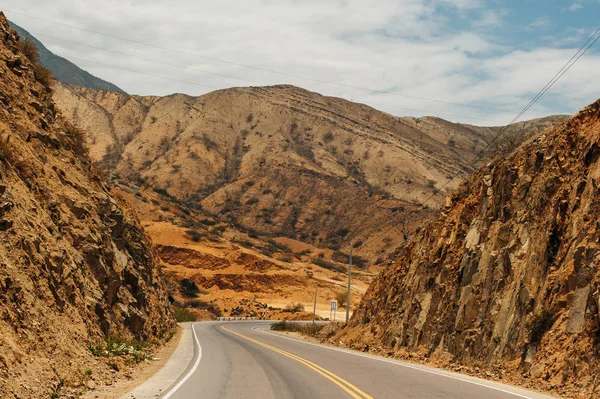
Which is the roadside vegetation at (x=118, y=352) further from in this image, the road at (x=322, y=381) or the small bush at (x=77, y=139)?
the small bush at (x=77, y=139)

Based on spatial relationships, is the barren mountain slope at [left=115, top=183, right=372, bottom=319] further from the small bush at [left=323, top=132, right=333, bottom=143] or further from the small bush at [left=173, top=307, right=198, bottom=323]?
the small bush at [left=323, top=132, right=333, bottom=143]

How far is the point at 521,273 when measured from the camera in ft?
57.6

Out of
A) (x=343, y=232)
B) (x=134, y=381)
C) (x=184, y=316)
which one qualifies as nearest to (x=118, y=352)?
(x=134, y=381)

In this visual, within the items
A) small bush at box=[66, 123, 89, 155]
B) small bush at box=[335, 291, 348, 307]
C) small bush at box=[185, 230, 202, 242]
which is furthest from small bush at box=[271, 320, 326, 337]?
small bush at box=[185, 230, 202, 242]

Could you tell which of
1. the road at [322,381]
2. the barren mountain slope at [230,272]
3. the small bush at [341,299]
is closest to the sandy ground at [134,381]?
the road at [322,381]

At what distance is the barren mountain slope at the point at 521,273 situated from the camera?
14.4m

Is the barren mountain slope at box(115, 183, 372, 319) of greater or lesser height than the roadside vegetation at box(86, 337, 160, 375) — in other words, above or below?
below

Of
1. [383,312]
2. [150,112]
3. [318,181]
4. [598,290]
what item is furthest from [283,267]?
[150,112]

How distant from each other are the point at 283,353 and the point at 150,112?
13422 centimetres

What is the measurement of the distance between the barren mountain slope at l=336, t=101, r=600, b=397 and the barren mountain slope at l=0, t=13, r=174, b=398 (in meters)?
10.4

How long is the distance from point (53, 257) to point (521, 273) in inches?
515

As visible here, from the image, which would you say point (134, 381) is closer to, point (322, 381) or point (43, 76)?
point (322, 381)

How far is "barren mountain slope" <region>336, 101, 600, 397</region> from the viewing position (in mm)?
14414

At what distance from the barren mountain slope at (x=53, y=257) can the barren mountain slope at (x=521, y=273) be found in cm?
1039
